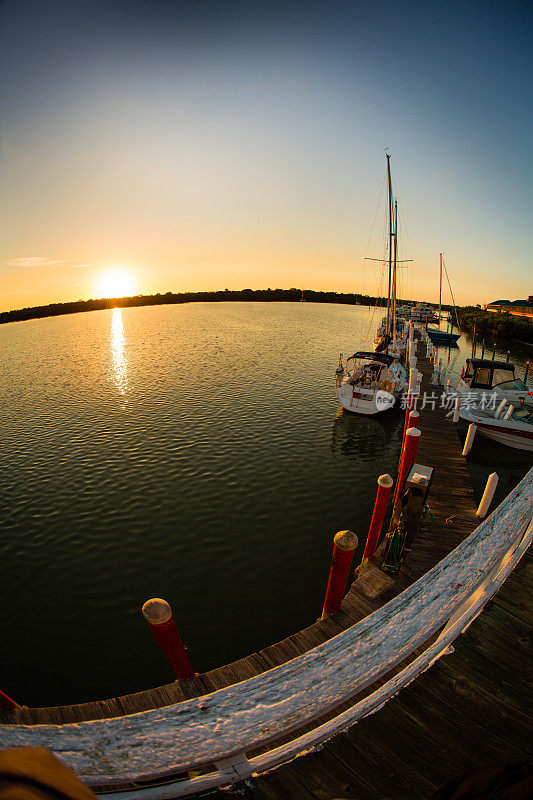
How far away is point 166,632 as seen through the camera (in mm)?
4504

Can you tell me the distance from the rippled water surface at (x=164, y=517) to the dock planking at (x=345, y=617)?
5.64 feet

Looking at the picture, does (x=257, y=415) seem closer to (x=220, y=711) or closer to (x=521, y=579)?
(x=521, y=579)

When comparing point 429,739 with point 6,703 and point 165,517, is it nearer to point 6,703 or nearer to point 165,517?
point 6,703

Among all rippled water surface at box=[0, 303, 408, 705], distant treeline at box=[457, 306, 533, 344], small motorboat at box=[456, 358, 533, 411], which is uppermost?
distant treeline at box=[457, 306, 533, 344]

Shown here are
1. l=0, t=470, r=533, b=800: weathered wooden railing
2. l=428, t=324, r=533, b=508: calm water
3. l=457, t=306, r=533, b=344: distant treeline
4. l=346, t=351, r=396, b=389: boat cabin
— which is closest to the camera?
l=0, t=470, r=533, b=800: weathered wooden railing

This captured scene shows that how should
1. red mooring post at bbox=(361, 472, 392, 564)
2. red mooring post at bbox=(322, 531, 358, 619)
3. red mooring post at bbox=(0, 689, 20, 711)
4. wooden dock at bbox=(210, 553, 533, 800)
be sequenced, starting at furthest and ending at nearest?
red mooring post at bbox=(361, 472, 392, 564), red mooring post at bbox=(322, 531, 358, 619), red mooring post at bbox=(0, 689, 20, 711), wooden dock at bbox=(210, 553, 533, 800)

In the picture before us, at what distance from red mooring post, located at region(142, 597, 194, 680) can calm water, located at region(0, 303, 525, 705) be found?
2.30 metres

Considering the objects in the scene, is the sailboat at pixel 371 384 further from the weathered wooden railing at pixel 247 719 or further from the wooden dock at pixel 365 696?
the weathered wooden railing at pixel 247 719

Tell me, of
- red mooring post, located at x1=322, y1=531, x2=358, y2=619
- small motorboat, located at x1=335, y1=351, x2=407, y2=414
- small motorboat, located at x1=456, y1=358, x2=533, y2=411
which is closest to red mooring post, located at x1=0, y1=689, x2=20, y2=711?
red mooring post, located at x1=322, y1=531, x2=358, y2=619

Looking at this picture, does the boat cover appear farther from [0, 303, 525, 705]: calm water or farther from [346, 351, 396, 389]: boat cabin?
[0, 303, 525, 705]: calm water

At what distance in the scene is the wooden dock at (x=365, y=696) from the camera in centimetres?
230

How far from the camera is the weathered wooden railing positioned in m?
1.61

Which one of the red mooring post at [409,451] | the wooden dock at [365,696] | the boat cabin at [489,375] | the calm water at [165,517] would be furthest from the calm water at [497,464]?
the red mooring post at [409,451]

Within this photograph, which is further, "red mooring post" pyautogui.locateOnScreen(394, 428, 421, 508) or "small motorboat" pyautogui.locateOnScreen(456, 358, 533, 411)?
"small motorboat" pyautogui.locateOnScreen(456, 358, 533, 411)
